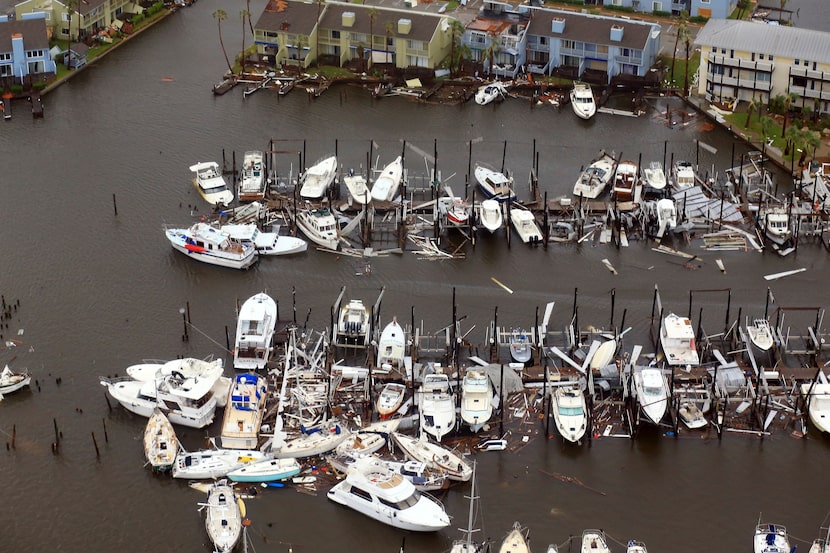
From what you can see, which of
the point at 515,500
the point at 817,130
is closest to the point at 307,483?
the point at 515,500

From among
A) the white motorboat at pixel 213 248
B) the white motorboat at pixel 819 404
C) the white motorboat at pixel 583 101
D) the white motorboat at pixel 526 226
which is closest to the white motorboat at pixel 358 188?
the white motorboat at pixel 213 248

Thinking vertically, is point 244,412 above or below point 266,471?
above

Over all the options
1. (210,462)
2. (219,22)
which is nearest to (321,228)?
(210,462)

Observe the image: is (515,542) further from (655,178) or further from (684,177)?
(684,177)

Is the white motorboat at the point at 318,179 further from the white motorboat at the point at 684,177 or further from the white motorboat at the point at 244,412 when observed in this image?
the white motorboat at the point at 684,177

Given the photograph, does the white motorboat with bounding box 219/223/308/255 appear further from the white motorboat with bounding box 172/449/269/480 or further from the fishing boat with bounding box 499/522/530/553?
the fishing boat with bounding box 499/522/530/553

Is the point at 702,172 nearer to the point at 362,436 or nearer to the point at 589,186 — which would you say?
the point at 589,186
